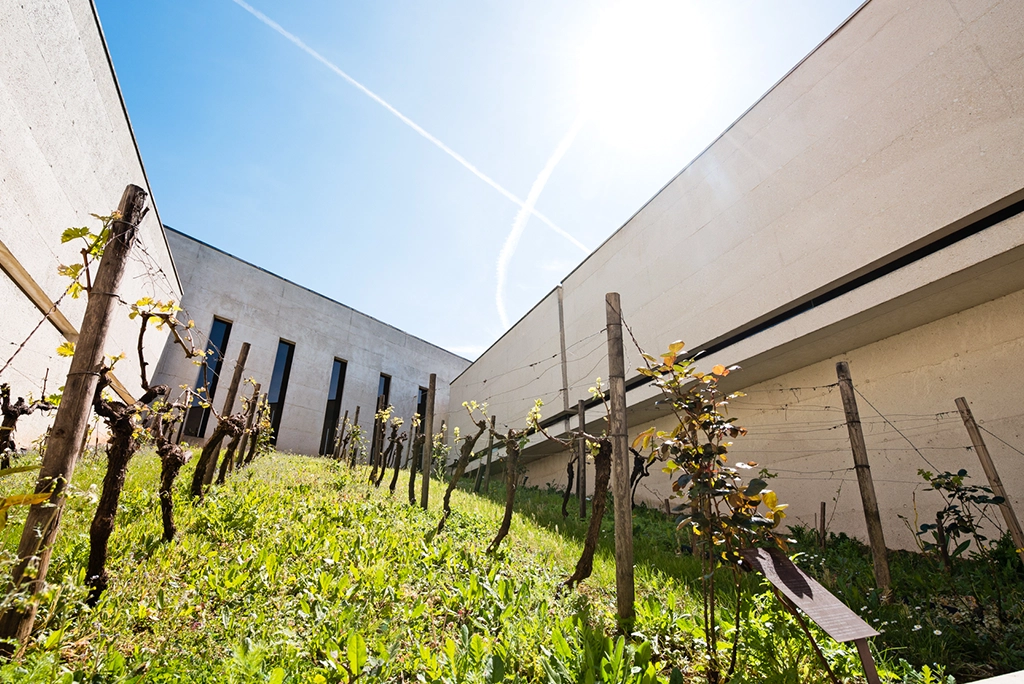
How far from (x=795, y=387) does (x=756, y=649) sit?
680cm

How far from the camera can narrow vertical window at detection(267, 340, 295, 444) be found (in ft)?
54.4

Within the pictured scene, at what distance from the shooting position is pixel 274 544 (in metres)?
4.02

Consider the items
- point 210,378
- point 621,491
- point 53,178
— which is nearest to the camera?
point 621,491

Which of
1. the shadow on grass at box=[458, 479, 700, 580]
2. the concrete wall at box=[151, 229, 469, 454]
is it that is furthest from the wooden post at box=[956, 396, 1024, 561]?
the concrete wall at box=[151, 229, 469, 454]

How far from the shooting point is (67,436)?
7.26ft

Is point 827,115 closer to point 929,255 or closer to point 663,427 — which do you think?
point 929,255

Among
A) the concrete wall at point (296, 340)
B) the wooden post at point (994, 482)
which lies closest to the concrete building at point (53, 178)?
the concrete wall at point (296, 340)

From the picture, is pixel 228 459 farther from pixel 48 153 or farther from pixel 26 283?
pixel 48 153

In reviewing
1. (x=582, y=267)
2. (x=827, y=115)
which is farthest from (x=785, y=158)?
(x=582, y=267)

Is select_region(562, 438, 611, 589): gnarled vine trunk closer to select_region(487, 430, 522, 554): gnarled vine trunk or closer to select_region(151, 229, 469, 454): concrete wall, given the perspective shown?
select_region(487, 430, 522, 554): gnarled vine trunk

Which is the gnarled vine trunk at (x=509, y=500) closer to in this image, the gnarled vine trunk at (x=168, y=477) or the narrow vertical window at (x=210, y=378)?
the gnarled vine trunk at (x=168, y=477)

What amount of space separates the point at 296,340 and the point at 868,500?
18284 millimetres

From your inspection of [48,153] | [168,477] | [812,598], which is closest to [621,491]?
[812,598]

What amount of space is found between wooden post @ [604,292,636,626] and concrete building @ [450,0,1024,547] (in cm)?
437
